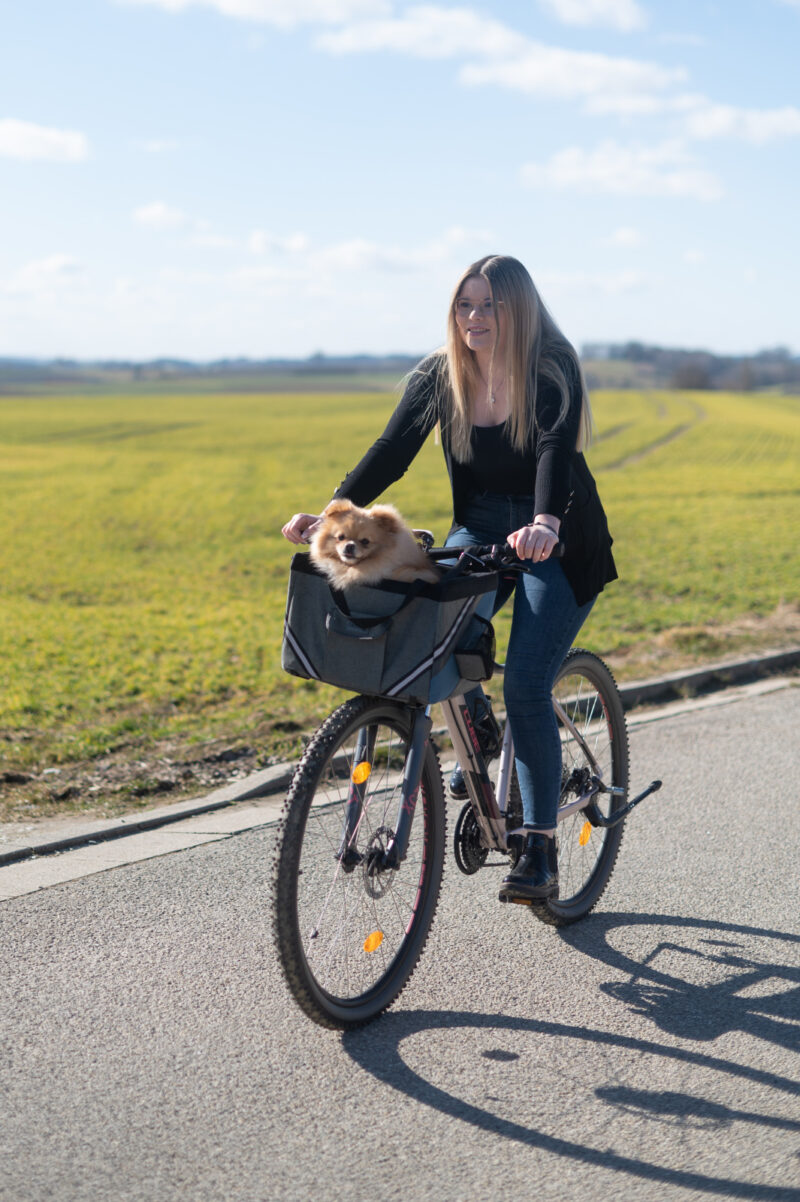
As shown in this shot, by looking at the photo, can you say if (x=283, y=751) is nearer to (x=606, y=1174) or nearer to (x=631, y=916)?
(x=631, y=916)

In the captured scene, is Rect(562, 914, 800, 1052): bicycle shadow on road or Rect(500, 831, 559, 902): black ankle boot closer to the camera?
Rect(562, 914, 800, 1052): bicycle shadow on road

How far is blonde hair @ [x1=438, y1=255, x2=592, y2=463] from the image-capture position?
3803 millimetres

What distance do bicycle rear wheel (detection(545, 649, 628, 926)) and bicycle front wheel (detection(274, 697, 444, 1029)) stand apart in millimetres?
639

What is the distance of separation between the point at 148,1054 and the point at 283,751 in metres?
3.24

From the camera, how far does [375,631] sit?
3.32 meters

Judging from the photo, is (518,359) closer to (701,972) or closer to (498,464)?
(498,464)

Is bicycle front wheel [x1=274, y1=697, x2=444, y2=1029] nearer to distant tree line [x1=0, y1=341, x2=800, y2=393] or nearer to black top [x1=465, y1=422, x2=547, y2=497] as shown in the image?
black top [x1=465, y1=422, x2=547, y2=497]

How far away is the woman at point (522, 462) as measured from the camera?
12.5 feet

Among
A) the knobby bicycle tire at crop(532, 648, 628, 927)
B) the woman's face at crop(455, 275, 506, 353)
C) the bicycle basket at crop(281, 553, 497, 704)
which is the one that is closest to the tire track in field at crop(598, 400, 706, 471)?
the knobby bicycle tire at crop(532, 648, 628, 927)

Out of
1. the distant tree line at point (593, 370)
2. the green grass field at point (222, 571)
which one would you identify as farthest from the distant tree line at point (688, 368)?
the green grass field at point (222, 571)

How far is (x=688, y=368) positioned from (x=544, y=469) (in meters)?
122

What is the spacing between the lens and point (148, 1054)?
3.36 meters

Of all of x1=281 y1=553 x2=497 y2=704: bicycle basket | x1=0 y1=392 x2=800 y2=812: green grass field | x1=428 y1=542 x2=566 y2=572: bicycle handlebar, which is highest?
x1=428 y1=542 x2=566 y2=572: bicycle handlebar

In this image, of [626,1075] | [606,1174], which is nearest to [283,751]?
[626,1075]
